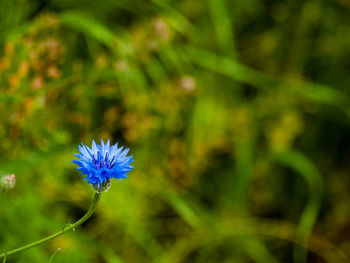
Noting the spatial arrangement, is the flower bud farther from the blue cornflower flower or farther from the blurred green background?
the blurred green background

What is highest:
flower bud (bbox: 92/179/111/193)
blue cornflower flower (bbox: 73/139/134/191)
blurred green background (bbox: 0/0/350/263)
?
blurred green background (bbox: 0/0/350/263)

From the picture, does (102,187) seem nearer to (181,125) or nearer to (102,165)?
(102,165)

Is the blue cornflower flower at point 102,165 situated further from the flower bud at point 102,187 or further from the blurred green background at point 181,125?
the blurred green background at point 181,125

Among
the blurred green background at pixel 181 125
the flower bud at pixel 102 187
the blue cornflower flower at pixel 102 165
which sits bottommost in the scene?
the flower bud at pixel 102 187

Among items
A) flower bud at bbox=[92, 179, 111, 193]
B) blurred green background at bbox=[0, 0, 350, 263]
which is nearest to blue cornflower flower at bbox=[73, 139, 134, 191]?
flower bud at bbox=[92, 179, 111, 193]

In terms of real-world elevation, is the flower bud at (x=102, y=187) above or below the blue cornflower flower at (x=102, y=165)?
below

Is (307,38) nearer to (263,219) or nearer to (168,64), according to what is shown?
Result: (168,64)

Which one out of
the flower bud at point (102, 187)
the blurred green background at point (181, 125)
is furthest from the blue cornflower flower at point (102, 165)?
the blurred green background at point (181, 125)
